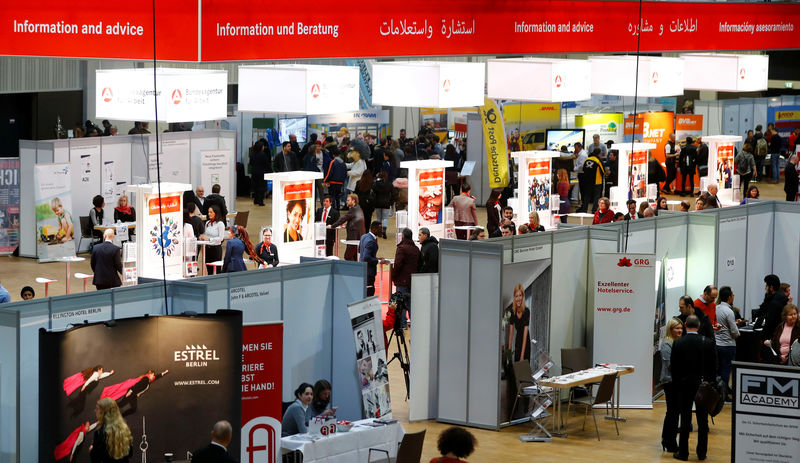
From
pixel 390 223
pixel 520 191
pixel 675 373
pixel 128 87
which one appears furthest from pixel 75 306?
pixel 390 223

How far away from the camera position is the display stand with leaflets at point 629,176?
2036 centimetres

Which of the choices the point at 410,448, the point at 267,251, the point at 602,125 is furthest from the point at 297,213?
the point at 602,125

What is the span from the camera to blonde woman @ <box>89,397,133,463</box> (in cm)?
801

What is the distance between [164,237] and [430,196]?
406 centimetres

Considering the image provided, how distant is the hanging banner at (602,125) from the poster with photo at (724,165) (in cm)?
504

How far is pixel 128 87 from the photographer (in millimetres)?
12180

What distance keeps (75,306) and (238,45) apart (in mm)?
3041

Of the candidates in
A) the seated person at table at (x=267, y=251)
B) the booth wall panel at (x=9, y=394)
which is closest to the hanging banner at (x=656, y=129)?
the seated person at table at (x=267, y=251)

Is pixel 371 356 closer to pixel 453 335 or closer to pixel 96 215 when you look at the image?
pixel 453 335

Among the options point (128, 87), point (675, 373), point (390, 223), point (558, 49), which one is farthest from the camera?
point (390, 223)

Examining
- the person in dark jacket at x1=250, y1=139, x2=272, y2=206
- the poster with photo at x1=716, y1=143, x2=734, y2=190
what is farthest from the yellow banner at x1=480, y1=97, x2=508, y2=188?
the person in dark jacket at x1=250, y1=139, x2=272, y2=206

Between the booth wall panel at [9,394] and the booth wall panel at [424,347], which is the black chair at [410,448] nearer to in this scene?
the booth wall panel at [424,347]

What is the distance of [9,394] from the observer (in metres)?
8.29

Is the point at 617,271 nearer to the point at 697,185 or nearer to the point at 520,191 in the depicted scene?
the point at 520,191
